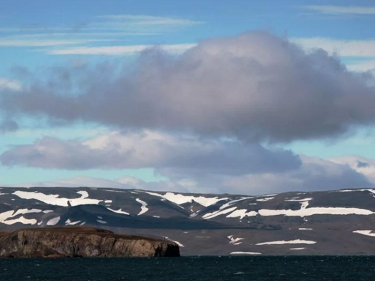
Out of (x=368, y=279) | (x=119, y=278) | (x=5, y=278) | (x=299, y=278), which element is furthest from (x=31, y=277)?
(x=368, y=279)

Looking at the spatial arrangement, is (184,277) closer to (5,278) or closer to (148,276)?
(148,276)

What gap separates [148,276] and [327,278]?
25.8m

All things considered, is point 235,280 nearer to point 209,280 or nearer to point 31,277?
point 209,280

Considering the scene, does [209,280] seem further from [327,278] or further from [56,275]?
[56,275]

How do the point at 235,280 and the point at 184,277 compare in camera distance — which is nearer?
the point at 235,280

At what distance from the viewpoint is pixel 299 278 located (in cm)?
12531

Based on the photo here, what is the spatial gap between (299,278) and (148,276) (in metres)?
22.2

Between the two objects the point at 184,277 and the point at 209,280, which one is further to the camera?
the point at 184,277

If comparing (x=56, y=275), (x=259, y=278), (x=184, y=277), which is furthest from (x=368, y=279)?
(x=56, y=275)

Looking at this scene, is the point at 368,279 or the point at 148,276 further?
the point at 148,276

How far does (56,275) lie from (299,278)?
36.7m

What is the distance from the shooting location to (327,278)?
12581 centimetres

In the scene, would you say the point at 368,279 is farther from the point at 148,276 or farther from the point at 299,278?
the point at 148,276

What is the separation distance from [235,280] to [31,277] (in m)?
30.0
